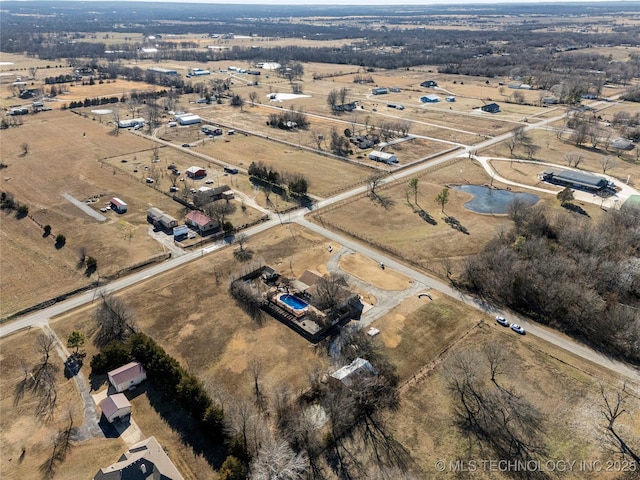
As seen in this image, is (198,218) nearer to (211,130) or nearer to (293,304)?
(293,304)

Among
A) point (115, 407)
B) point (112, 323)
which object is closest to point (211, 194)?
point (112, 323)

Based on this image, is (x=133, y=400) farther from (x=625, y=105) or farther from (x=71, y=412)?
(x=625, y=105)

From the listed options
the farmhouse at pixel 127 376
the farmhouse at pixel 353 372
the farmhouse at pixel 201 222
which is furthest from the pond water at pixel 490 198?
the farmhouse at pixel 127 376

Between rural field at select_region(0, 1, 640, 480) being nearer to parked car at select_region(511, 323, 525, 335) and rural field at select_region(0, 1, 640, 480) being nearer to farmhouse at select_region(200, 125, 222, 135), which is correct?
parked car at select_region(511, 323, 525, 335)

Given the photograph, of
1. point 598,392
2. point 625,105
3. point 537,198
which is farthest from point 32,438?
point 625,105

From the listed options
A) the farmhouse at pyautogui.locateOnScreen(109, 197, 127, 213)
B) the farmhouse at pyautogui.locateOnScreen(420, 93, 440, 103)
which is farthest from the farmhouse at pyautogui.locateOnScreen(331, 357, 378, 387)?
the farmhouse at pyautogui.locateOnScreen(420, 93, 440, 103)

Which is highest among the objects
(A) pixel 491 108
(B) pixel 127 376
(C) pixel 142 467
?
(A) pixel 491 108

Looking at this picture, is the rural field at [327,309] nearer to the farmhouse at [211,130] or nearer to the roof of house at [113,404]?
the roof of house at [113,404]
